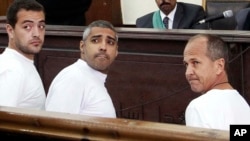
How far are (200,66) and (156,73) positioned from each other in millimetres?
1448

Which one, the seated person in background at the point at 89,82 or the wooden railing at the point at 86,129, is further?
the seated person in background at the point at 89,82

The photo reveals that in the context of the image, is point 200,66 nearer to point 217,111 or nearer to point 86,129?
point 217,111

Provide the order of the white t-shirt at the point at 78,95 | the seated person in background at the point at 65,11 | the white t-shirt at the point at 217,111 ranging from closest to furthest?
the white t-shirt at the point at 217,111 → the white t-shirt at the point at 78,95 → the seated person in background at the point at 65,11

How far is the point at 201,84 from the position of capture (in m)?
2.04

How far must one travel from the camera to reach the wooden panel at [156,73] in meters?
3.25

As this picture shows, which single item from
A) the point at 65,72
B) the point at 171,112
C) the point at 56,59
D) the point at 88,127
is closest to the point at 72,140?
the point at 88,127

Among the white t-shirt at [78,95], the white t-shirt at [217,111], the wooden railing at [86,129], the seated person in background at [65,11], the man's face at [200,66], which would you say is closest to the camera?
the wooden railing at [86,129]

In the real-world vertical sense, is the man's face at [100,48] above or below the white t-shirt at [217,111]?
above

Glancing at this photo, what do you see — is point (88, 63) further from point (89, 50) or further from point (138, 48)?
point (138, 48)

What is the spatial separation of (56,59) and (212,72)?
199 centimetres

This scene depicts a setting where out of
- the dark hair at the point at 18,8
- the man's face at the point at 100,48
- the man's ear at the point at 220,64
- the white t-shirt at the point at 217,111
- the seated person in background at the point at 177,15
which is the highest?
the seated person in background at the point at 177,15

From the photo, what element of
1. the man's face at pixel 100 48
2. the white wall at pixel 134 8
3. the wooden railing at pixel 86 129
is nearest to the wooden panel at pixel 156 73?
the man's face at pixel 100 48

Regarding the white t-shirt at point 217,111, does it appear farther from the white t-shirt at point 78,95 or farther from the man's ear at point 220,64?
the white t-shirt at point 78,95

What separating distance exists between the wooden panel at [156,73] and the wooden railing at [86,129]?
2080 mm
